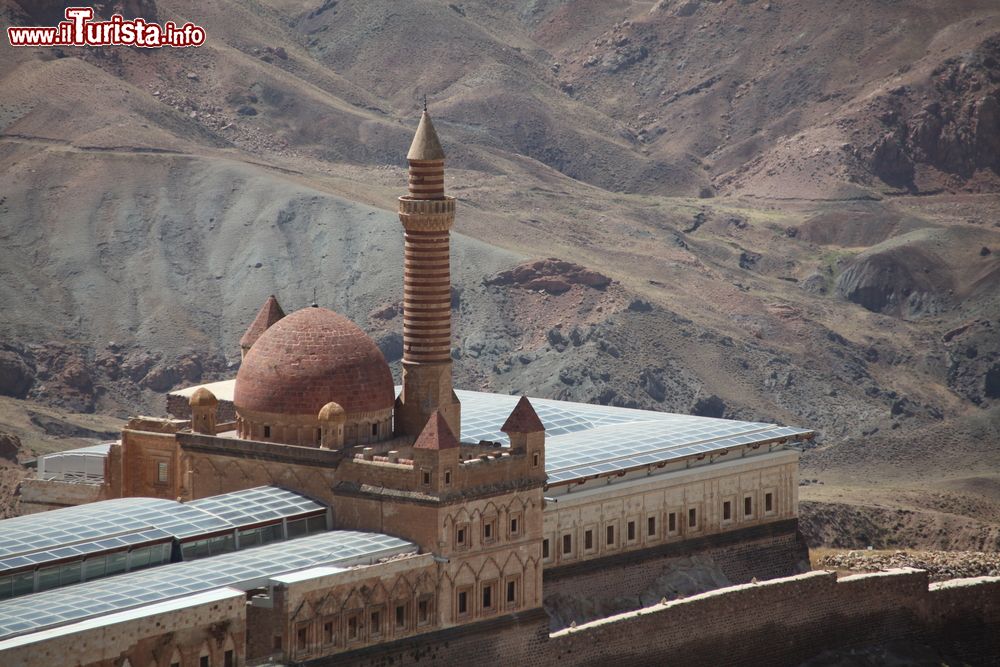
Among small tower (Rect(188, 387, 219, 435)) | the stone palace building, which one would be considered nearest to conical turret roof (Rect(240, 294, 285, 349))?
the stone palace building

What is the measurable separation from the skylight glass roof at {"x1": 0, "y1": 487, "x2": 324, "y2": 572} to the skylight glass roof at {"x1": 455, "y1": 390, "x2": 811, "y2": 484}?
10694mm

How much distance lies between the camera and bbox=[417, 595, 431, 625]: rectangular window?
61062 millimetres

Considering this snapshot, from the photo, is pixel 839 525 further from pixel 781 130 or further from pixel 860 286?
pixel 781 130

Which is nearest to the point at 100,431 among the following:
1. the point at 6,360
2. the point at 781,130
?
the point at 6,360

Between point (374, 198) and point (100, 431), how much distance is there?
37.3 metres

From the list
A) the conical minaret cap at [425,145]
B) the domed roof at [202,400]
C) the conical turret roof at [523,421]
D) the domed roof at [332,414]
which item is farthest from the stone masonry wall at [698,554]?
the conical minaret cap at [425,145]

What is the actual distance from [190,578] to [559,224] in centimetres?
10182

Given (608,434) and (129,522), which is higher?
(608,434)

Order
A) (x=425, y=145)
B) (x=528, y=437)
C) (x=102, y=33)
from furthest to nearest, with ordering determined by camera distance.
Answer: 1. (x=102, y=33)
2. (x=425, y=145)
3. (x=528, y=437)

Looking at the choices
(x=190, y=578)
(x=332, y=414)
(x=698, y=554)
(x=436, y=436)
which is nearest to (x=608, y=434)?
(x=698, y=554)

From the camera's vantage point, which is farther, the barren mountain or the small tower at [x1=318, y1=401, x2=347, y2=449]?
the barren mountain

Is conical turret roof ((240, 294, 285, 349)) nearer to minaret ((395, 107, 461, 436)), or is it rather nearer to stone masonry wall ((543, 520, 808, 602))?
minaret ((395, 107, 461, 436))

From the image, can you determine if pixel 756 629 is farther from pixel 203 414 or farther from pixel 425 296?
pixel 203 414

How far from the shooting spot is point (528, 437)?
6400 cm
